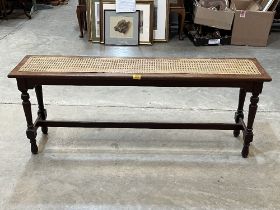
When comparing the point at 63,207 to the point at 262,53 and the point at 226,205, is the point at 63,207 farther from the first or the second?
the point at 262,53

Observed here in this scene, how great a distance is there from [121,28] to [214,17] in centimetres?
116

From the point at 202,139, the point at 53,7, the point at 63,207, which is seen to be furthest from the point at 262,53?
the point at 53,7

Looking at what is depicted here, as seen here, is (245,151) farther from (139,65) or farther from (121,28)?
(121,28)

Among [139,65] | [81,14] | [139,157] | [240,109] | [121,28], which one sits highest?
[139,65]

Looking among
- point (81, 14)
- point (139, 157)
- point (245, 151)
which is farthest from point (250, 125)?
point (81, 14)

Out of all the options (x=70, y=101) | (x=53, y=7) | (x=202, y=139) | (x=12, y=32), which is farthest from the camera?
(x=53, y=7)

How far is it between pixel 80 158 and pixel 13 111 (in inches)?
35.8

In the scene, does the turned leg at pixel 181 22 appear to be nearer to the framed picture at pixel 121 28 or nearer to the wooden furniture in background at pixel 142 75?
the framed picture at pixel 121 28

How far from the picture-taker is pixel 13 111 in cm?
285

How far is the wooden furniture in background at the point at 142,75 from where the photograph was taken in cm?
199

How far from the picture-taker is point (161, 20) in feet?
14.5

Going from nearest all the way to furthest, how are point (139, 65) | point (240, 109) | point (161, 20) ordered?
point (139, 65) → point (240, 109) → point (161, 20)

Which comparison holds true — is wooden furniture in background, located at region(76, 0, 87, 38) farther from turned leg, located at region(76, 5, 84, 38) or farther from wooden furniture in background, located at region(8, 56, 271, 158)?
wooden furniture in background, located at region(8, 56, 271, 158)

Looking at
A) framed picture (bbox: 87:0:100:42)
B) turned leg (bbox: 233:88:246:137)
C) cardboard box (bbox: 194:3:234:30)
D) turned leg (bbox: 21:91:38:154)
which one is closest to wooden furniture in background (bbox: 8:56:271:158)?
turned leg (bbox: 21:91:38:154)
